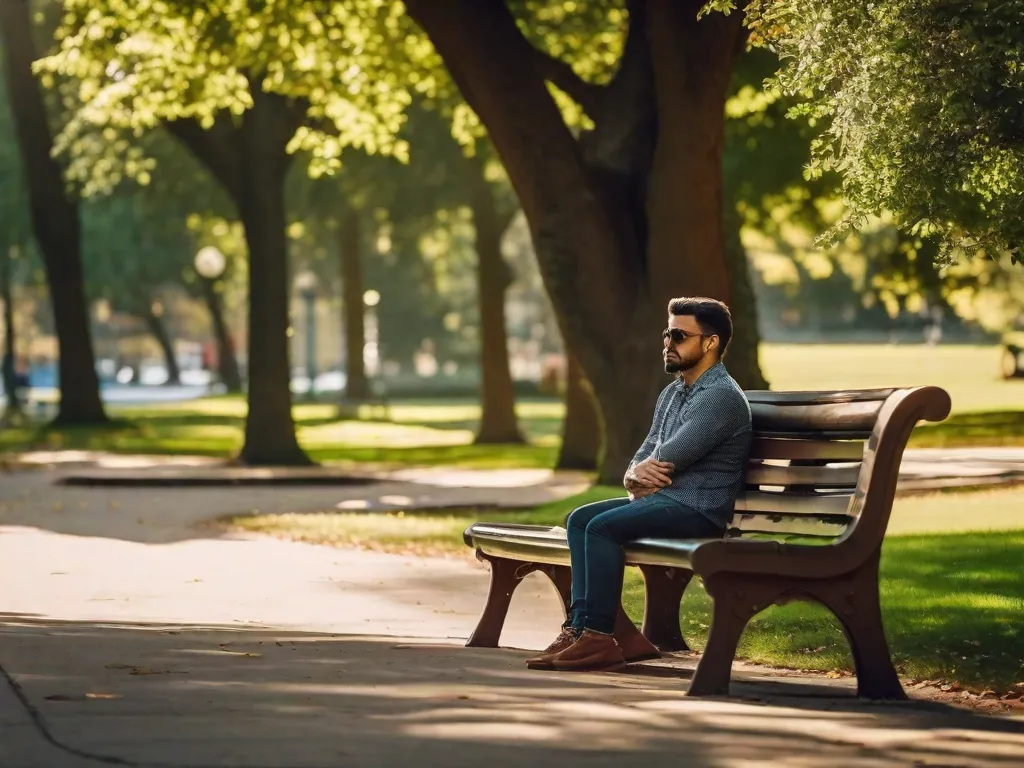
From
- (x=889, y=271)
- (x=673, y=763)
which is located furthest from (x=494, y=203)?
(x=673, y=763)

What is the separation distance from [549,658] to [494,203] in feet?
93.7

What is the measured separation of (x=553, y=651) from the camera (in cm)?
845

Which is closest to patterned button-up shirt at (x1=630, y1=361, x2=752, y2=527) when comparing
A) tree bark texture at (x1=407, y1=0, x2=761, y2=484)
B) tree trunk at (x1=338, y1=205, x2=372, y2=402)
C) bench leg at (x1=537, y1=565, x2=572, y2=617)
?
bench leg at (x1=537, y1=565, x2=572, y2=617)

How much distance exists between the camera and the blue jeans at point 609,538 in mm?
8203

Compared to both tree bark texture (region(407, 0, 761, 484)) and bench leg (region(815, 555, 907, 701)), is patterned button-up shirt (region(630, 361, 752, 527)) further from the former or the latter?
tree bark texture (region(407, 0, 761, 484))

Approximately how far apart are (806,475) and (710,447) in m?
0.40

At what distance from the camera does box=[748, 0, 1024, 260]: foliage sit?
9266 millimetres

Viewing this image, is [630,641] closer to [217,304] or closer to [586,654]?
[586,654]

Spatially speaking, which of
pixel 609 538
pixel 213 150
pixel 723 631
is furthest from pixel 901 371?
pixel 723 631

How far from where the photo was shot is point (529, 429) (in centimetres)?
4497

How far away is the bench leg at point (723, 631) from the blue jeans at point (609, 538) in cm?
69

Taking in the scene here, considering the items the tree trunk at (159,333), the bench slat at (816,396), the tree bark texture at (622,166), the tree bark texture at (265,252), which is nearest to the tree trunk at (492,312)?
the tree bark texture at (265,252)

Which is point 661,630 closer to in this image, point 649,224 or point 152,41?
point 649,224

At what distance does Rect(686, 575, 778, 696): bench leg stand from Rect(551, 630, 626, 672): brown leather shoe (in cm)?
78
